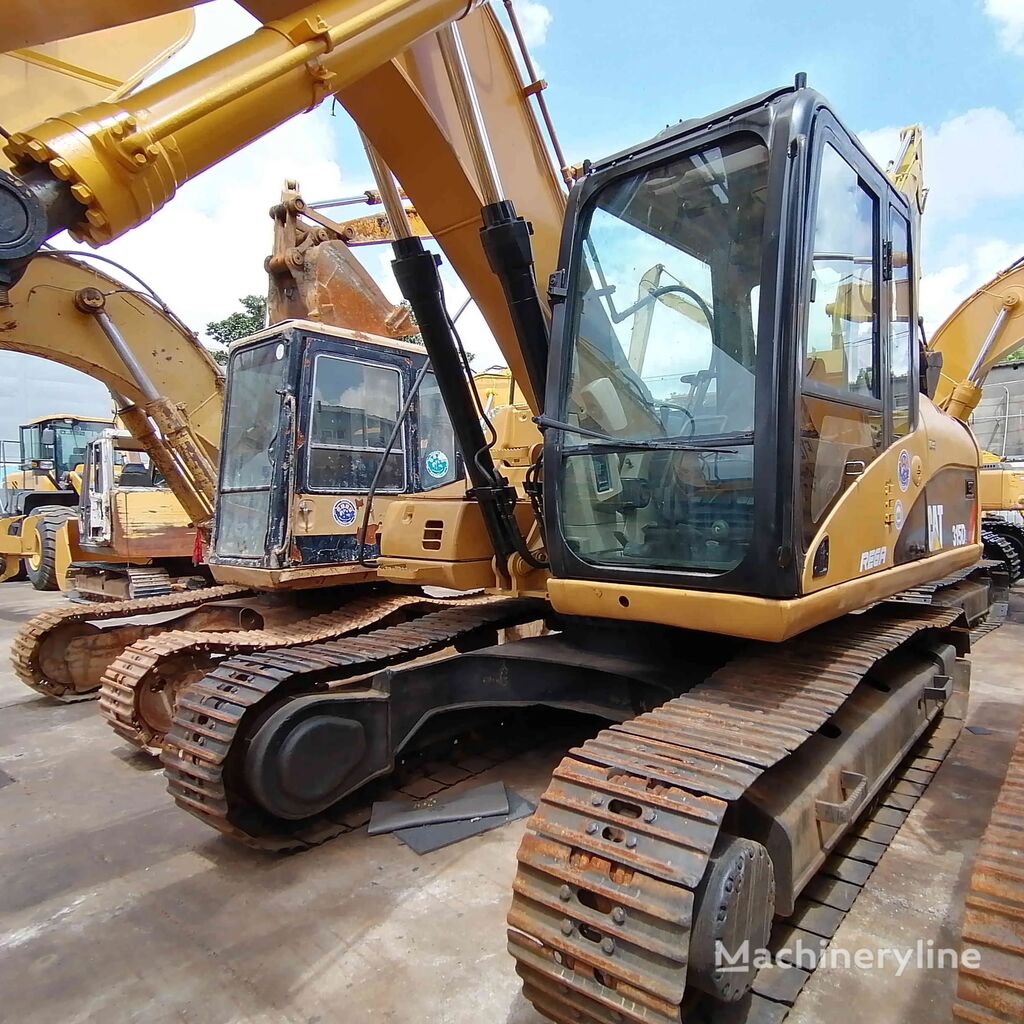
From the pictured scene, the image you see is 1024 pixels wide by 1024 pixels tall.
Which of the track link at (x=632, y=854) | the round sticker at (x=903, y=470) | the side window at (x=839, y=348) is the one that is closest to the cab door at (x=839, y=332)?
the side window at (x=839, y=348)

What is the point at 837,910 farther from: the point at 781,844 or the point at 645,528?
the point at 645,528

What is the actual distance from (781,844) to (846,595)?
34.1 inches

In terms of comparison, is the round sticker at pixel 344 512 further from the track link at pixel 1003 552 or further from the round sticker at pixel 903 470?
the track link at pixel 1003 552

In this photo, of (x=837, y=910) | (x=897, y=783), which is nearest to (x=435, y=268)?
A: (x=837, y=910)

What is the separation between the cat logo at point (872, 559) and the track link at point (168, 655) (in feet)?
9.13

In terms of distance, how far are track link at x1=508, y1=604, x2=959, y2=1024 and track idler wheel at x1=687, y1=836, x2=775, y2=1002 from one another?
0.21 feet

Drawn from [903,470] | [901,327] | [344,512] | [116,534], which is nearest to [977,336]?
[901,327]

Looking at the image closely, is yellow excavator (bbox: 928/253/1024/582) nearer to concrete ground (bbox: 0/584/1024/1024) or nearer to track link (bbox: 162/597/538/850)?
concrete ground (bbox: 0/584/1024/1024)

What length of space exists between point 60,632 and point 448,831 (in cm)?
389

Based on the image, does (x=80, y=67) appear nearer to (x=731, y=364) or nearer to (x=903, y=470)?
(x=731, y=364)

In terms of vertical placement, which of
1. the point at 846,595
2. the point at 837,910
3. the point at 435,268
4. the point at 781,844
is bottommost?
the point at 837,910

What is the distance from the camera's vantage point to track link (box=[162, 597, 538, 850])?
303 centimetres

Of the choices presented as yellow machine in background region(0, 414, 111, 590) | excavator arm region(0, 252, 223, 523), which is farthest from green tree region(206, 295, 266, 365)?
excavator arm region(0, 252, 223, 523)

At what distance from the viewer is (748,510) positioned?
2426mm
